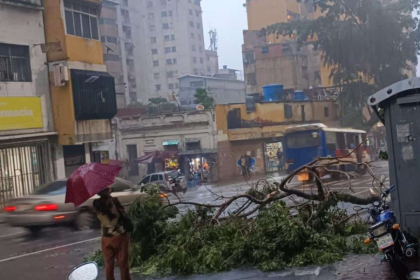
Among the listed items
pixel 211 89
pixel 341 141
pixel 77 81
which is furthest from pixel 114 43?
pixel 77 81

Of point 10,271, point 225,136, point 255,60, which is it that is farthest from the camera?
point 255,60

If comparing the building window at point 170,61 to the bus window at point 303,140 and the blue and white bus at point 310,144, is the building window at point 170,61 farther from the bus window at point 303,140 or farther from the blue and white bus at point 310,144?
the bus window at point 303,140

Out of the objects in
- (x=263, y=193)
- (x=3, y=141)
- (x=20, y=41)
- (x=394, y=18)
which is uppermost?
(x=394, y=18)

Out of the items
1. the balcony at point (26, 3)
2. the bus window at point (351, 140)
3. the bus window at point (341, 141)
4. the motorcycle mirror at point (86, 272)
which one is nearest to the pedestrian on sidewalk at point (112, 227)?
the motorcycle mirror at point (86, 272)

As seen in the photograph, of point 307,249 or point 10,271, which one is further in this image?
point 10,271

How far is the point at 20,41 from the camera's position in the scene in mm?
26281

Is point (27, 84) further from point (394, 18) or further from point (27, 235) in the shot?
point (394, 18)

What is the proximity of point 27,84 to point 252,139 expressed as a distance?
955 inches

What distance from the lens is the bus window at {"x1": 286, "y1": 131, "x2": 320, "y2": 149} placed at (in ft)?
107

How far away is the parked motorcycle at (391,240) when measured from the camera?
6793mm

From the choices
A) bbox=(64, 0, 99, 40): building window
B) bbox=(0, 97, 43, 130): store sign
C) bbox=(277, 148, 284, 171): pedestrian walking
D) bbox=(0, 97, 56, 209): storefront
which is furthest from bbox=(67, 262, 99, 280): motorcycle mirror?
bbox=(277, 148, 284, 171): pedestrian walking

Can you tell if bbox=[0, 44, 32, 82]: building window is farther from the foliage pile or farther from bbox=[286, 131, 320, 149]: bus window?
the foliage pile

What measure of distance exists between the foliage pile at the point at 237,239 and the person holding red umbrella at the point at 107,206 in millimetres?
1354

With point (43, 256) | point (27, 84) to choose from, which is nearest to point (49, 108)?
point (27, 84)
